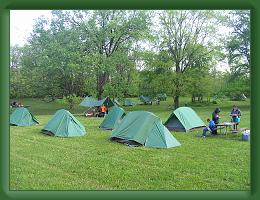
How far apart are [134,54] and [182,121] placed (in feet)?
67.2

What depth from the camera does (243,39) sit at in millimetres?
30875

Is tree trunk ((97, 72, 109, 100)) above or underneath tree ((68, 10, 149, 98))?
underneath

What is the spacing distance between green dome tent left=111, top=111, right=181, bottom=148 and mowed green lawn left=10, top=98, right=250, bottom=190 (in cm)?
37

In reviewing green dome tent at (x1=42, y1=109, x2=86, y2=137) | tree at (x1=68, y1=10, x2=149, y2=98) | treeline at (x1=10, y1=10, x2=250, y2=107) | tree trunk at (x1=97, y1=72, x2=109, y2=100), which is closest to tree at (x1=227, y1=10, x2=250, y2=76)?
treeline at (x1=10, y1=10, x2=250, y2=107)

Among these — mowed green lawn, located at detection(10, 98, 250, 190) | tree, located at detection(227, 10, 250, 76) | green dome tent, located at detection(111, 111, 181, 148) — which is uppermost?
tree, located at detection(227, 10, 250, 76)

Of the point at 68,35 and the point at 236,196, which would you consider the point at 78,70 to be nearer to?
the point at 68,35

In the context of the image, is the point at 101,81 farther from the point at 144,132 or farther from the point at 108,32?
the point at 144,132

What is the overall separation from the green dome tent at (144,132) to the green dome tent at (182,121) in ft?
10.6

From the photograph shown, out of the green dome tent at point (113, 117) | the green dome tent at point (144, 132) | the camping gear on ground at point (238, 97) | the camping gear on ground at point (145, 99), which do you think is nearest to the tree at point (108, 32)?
the camping gear on ground at point (145, 99)

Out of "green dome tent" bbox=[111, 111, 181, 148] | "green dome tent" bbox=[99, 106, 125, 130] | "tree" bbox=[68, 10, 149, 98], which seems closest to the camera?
"green dome tent" bbox=[111, 111, 181, 148]

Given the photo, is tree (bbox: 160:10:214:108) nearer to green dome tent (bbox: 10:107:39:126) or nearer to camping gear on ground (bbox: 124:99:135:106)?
A: camping gear on ground (bbox: 124:99:135:106)

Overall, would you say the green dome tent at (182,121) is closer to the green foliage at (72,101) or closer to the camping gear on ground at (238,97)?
the green foliage at (72,101)

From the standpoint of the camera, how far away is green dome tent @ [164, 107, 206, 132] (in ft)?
47.6

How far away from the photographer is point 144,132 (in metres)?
11.3
